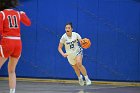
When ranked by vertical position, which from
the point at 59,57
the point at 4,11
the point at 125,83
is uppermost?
the point at 4,11

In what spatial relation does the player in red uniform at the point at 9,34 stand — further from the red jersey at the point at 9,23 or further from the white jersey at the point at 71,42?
the white jersey at the point at 71,42

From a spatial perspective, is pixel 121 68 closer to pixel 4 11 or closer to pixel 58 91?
pixel 58 91

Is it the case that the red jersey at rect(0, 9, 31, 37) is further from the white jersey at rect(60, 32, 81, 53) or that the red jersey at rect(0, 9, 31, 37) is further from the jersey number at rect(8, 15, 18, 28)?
the white jersey at rect(60, 32, 81, 53)

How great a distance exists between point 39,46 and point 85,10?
1878mm

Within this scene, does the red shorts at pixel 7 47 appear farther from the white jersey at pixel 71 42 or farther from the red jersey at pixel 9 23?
the white jersey at pixel 71 42

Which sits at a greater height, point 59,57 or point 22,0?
point 22,0

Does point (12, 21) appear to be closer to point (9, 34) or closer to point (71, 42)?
point (9, 34)

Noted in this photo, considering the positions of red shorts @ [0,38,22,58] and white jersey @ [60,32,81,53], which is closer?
red shorts @ [0,38,22,58]

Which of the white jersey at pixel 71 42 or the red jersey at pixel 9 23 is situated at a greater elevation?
the red jersey at pixel 9 23

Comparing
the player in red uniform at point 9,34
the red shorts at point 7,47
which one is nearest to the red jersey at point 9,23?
the player in red uniform at point 9,34

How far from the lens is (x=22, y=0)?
12219 millimetres

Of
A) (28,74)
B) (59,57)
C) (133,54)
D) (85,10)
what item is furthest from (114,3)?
(28,74)

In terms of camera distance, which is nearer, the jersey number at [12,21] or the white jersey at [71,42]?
the jersey number at [12,21]

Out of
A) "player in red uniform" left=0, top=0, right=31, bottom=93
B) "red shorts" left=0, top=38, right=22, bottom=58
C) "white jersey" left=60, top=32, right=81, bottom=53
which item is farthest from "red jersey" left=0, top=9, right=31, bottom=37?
→ "white jersey" left=60, top=32, right=81, bottom=53
